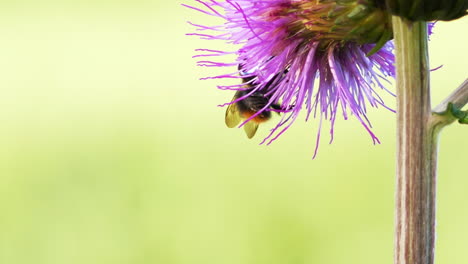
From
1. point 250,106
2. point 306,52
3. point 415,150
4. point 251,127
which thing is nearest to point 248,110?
point 250,106

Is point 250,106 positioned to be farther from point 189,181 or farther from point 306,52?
point 189,181

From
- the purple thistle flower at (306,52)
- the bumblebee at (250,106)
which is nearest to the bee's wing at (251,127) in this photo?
the bumblebee at (250,106)

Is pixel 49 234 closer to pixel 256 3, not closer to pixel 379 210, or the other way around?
pixel 379 210

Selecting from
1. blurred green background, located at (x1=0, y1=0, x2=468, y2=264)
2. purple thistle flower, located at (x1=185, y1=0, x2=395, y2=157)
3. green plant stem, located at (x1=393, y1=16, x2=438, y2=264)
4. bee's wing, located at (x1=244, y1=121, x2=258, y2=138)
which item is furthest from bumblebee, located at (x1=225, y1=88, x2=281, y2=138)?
blurred green background, located at (x1=0, y1=0, x2=468, y2=264)

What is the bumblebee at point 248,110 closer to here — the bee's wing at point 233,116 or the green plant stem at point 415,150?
the bee's wing at point 233,116

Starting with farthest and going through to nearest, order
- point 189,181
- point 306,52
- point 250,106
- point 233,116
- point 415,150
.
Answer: point 189,181
point 233,116
point 250,106
point 306,52
point 415,150

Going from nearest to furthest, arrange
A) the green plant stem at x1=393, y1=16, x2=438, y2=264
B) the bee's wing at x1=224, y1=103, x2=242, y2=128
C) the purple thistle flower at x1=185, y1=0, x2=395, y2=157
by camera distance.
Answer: the green plant stem at x1=393, y1=16, x2=438, y2=264, the purple thistle flower at x1=185, y1=0, x2=395, y2=157, the bee's wing at x1=224, y1=103, x2=242, y2=128

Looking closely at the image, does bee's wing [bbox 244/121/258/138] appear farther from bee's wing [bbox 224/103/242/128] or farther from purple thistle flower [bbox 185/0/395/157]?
purple thistle flower [bbox 185/0/395/157]
